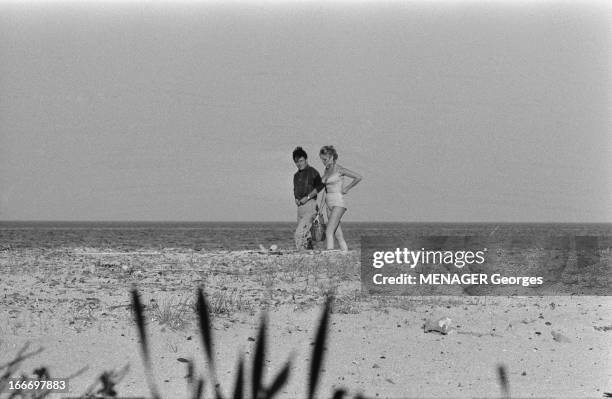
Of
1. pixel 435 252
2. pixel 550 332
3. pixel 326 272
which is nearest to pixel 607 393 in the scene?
pixel 550 332

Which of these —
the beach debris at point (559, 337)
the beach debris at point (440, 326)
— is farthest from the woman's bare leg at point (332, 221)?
the beach debris at point (559, 337)

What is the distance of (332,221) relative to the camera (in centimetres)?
940

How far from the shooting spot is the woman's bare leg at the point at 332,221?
928 cm

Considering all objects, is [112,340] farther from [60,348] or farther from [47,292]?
[47,292]

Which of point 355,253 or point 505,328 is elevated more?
point 355,253

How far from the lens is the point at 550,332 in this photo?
18.4ft

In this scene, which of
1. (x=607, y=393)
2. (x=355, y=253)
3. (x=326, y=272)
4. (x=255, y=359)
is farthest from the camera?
(x=355, y=253)

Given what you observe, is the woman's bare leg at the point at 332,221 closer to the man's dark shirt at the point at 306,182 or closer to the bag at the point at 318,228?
the bag at the point at 318,228

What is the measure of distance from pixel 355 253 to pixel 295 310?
3728 mm

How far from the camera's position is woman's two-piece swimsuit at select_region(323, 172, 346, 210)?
9.20m

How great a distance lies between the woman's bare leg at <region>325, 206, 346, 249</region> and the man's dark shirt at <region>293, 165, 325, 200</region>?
318 mm

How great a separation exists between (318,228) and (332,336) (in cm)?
442

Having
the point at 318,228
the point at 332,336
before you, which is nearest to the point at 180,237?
the point at 318,228

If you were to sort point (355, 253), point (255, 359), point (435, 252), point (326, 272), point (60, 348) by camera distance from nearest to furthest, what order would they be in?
point (255, 359)
point (60, 348)
point (435, 252)
point (326, 272)
point (355, 253)
